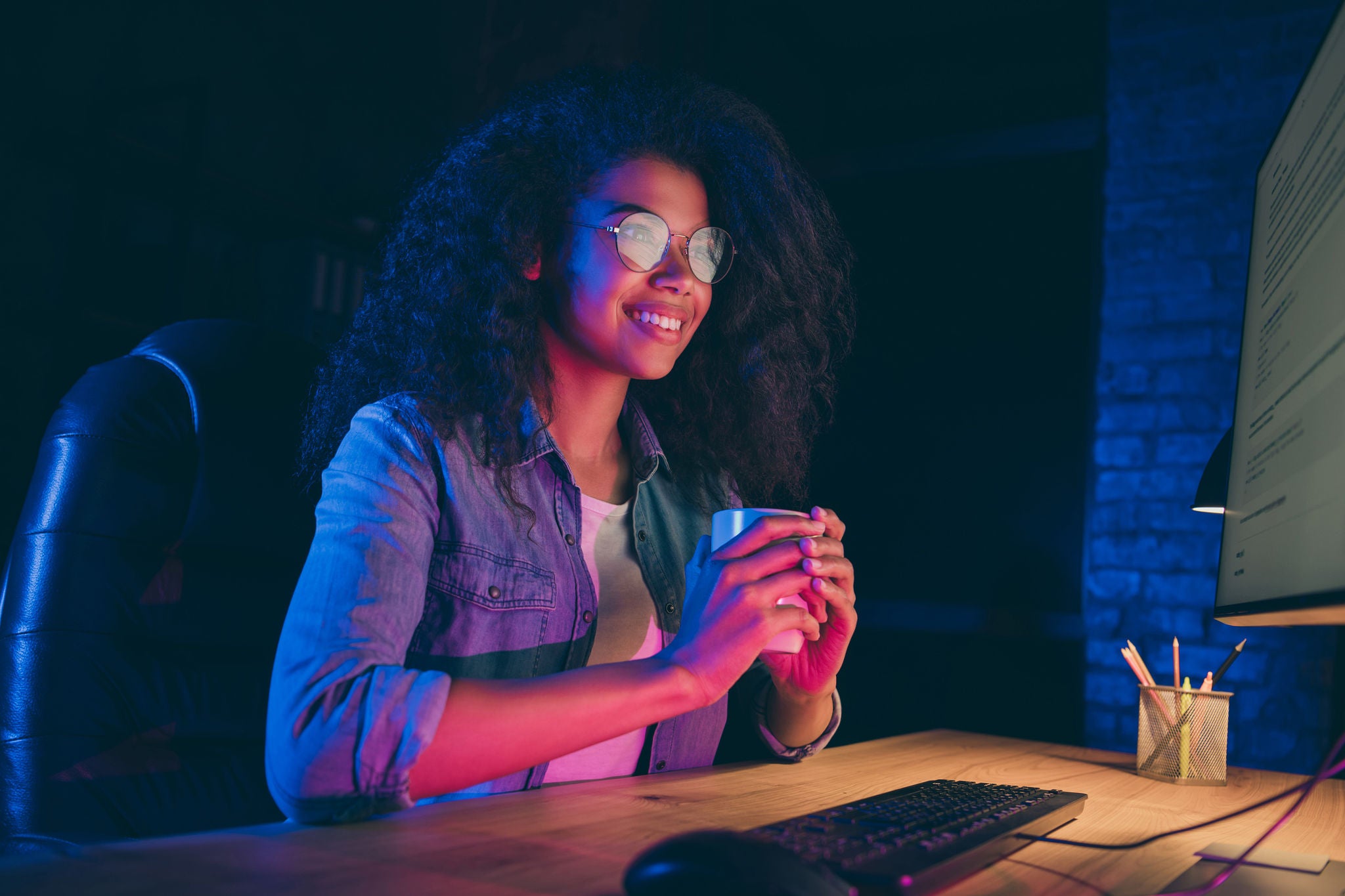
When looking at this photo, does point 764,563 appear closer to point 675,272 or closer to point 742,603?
point 742,603

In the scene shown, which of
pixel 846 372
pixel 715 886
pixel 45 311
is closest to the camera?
pixel 715 886

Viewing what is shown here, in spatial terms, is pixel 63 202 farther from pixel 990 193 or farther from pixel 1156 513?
pixel 1156 513

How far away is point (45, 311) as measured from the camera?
2.60 metres

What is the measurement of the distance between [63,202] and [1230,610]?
3067mm

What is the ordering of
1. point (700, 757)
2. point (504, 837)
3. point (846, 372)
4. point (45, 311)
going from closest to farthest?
point (504, 837) → point (700, 757) → point (45, 311) → point (846, 372)

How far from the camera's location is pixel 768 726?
123 cm

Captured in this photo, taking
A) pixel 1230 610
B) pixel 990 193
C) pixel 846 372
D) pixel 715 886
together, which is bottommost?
pixel 715 886

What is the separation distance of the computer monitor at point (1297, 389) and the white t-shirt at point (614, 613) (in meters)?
0.72

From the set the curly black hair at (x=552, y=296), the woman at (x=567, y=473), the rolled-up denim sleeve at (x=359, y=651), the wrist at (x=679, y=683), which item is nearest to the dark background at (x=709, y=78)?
the curly black hair at (x=552, y=296)

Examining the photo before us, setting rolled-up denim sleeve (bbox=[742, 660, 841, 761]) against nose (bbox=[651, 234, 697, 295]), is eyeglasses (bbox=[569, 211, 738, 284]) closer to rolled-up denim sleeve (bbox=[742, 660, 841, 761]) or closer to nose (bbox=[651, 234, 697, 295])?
nose (bbox=[651, 234, 697, 295])

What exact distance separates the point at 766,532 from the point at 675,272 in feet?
1.59

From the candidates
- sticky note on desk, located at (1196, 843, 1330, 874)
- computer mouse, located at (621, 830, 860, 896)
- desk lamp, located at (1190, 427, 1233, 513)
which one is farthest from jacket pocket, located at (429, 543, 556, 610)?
desk lamp, located at (1190, 427, 1233, 513)

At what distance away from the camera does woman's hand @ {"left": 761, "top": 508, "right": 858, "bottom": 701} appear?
985 mm

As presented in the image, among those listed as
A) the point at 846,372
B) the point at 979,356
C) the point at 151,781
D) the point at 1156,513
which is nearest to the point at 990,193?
the point at 979,356
